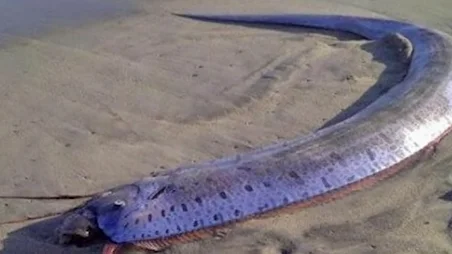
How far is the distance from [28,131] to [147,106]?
88 centimetres

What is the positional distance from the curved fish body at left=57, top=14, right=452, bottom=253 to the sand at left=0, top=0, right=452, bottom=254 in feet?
0.29

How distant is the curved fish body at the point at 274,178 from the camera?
463 cm

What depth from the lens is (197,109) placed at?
638cm

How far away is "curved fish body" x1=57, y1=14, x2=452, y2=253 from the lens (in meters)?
4.63

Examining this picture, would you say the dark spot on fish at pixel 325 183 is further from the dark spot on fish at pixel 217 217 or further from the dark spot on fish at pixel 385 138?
the dark spot on fish at pixel 217 217

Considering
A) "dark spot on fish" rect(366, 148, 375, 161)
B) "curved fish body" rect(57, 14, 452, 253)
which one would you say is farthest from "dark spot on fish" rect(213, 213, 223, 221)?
"dark spot on fish" rect(366, 148, 375, 161)

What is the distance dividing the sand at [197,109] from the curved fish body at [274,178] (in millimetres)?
88

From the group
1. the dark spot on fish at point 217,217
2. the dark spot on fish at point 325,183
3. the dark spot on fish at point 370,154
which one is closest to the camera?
the dark spot on fish at point 217,217

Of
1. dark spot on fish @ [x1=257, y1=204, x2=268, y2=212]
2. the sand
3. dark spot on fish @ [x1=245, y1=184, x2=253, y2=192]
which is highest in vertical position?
dark spot on fish @ [x1=245, y1=184, x2=253, y2=192]

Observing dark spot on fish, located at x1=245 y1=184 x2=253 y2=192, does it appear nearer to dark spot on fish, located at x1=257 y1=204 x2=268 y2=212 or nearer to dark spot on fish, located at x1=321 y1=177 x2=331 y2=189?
dark spot on fish, located at x1=257 y1=204 x2=268 y2=212

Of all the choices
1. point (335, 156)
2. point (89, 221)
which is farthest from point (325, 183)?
point (89, 221)

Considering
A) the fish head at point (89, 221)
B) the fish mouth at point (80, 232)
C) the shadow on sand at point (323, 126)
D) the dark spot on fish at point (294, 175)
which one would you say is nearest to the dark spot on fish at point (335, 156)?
the dark spot on fish at point (294, 175)

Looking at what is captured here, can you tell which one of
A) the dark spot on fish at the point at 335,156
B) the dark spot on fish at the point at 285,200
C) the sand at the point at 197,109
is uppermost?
the dark spot on fish at the point at 335,156

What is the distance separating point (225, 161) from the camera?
16.3 feet
